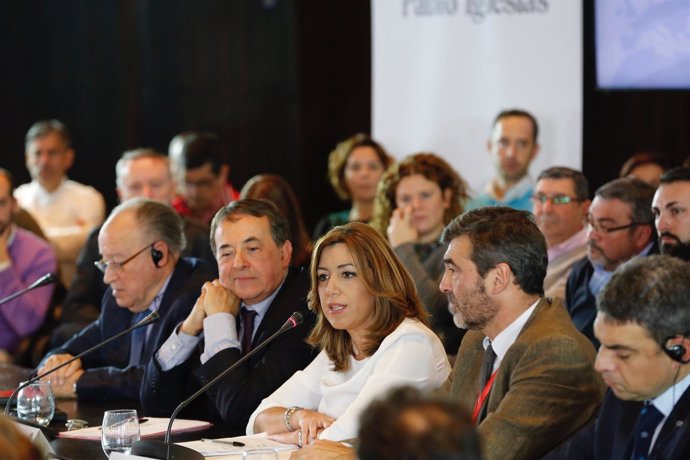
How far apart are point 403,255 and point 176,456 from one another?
2240 mm

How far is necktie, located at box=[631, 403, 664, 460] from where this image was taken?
101 inches

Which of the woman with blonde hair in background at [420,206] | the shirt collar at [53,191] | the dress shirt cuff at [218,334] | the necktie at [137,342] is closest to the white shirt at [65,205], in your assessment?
the shirt collar at [53,191]

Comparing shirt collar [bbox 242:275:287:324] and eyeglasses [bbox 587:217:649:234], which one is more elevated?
eyeglasses [bbox 587:217:649:234]

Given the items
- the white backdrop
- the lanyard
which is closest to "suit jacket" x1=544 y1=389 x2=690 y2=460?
the lanyard

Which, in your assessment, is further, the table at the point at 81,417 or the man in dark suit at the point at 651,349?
the table at the point at 81,417

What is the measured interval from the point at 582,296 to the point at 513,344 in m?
2.01

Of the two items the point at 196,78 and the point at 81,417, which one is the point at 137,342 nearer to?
the point at 81,417

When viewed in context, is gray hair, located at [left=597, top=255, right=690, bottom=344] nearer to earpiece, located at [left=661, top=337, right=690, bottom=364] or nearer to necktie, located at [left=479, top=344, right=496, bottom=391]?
earpiece, located at [left=661, top=337, right=690, bottom=364]

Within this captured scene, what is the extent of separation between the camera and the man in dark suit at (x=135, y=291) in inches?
169

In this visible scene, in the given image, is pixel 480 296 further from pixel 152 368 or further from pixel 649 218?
pixel 649 218

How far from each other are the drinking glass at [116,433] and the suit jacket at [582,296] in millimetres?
2087

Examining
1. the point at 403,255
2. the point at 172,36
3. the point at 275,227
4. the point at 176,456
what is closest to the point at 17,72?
the point at 172,36

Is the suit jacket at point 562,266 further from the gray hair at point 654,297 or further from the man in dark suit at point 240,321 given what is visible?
the gray hair at point 654,297

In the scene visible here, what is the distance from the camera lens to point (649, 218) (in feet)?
15.6
